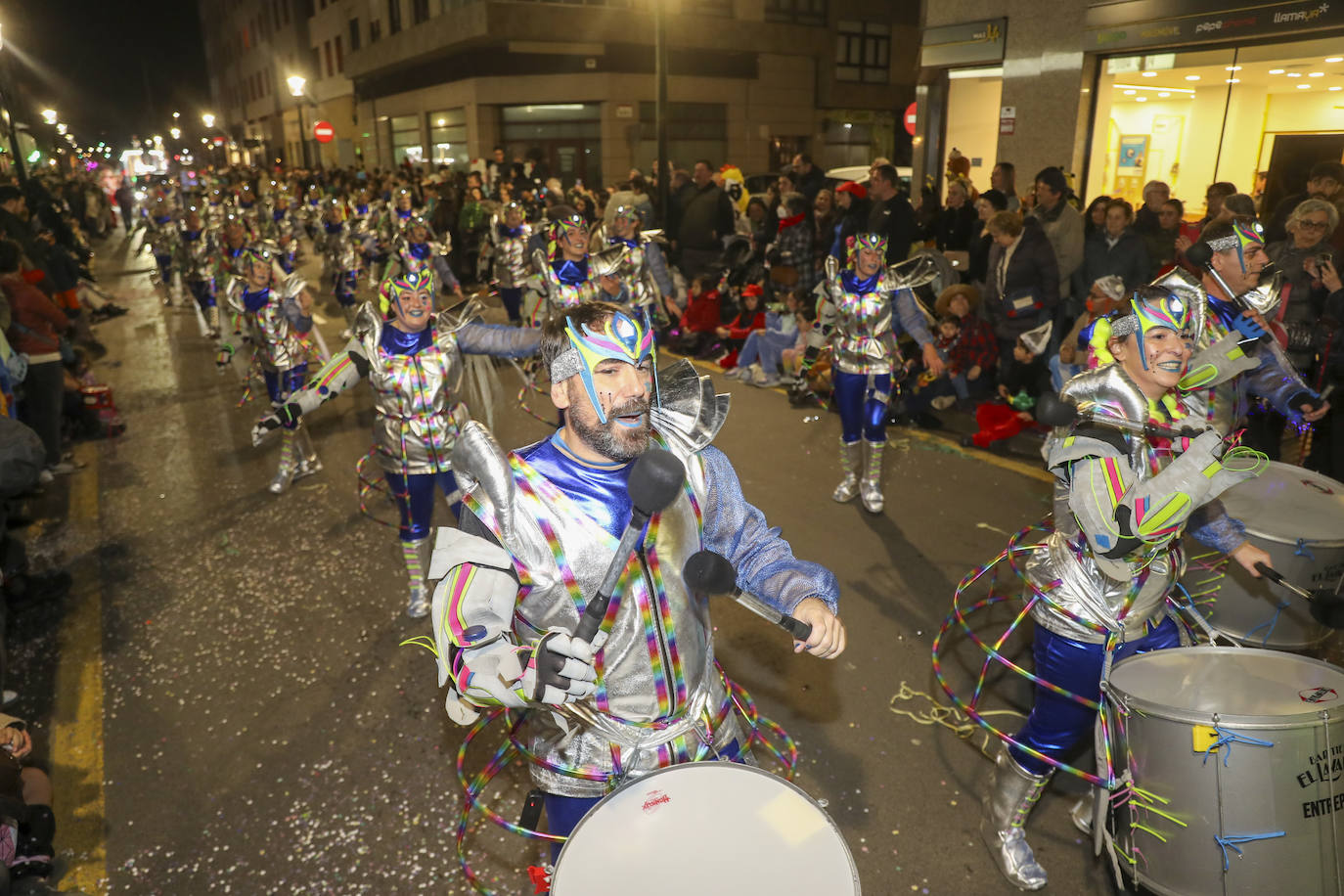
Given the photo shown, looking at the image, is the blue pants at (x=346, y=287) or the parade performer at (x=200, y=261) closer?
the blue pants at (x=346, y=287)

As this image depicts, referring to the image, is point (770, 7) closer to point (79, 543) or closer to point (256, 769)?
point (79, 543)

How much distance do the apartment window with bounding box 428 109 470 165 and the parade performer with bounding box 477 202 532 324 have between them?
66.1 ft

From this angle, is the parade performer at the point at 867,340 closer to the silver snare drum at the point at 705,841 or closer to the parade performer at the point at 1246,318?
the parade performer at the point at 1246,318

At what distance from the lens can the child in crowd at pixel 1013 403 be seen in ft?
27.2

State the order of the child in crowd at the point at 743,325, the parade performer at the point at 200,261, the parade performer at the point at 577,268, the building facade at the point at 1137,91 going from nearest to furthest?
1. the parade performer at the point at 577,268
2. the building facade at the point at 1137,91
3. the child in crowd at the point at 743,325
4. the parade performer at the point at 200,261

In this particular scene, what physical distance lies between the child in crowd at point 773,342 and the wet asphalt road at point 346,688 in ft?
7.29

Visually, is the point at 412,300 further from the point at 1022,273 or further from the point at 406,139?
the point at 406,139

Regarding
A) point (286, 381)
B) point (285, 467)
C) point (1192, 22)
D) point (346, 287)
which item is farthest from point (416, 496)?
point (1192, 22)

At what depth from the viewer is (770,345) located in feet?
36.2

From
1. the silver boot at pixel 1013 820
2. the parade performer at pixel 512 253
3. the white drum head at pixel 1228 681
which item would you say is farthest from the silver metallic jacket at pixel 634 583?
the parade performer at pixel 512 253

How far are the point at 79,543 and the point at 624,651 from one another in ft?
22.1

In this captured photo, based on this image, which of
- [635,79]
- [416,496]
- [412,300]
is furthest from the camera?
[635,79]

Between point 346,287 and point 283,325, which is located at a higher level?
point 283,325

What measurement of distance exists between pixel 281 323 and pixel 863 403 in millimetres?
5361
